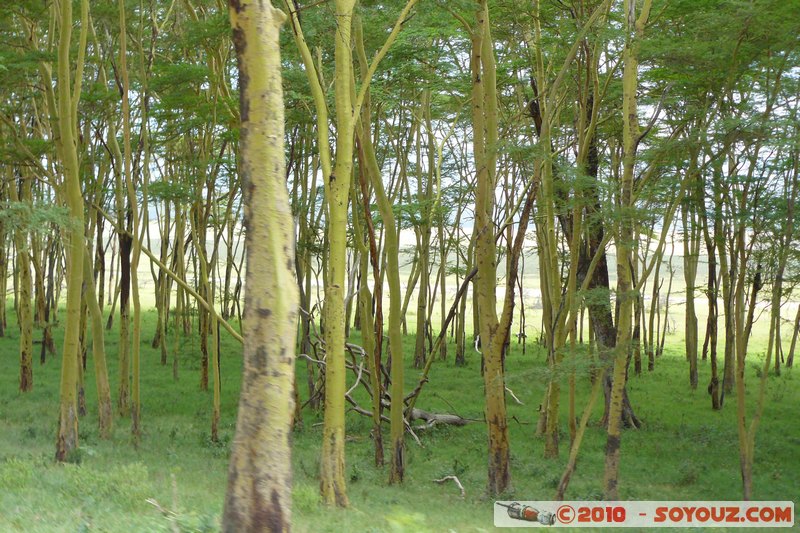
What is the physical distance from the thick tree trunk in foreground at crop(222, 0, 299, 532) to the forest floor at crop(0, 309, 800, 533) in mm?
554

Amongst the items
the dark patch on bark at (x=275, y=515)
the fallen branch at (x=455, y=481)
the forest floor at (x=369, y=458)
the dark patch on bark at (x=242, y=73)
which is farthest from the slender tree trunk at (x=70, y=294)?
the dark patch on bark at (x=275, y=515)

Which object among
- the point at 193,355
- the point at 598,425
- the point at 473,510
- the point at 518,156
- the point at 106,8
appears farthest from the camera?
the point at 193,355

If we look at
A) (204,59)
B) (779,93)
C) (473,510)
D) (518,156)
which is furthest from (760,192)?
(204,59)

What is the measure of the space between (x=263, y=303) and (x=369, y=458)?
22.2 ft

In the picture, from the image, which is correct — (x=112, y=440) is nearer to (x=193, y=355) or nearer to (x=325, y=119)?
(x=325, y=119)

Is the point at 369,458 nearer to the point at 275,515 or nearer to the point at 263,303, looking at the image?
the point at 275,515

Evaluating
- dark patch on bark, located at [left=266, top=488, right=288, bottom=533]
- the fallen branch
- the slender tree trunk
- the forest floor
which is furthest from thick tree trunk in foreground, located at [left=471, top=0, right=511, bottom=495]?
dark patch on bark, located at [left=266, top=488, right=288, bottom=533]

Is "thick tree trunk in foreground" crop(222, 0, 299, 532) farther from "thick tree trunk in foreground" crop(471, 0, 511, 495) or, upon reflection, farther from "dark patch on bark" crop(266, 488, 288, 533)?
"thick tree trunk in foreground" crop(471, 0, 511, 495)

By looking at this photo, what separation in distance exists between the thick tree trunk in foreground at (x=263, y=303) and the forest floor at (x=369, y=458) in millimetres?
554

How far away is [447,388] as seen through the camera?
51.1 feet

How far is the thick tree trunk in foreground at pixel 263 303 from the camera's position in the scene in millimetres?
3926

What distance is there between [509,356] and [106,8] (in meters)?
12.4

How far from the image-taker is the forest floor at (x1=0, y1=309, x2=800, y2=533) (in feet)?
17.9

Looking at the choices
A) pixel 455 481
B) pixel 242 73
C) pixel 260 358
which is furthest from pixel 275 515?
pixel 455 481
